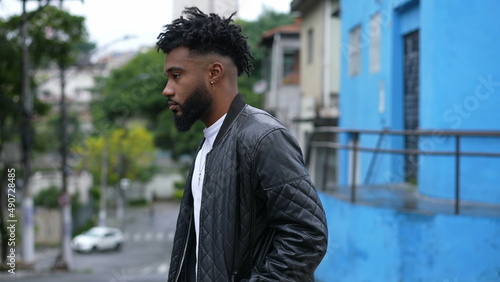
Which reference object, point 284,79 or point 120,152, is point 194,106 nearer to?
point 284,79

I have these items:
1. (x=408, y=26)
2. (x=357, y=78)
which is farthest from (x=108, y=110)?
(x=408, y=26)

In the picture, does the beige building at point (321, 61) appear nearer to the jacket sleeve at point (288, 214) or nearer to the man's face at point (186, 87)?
the man's face at point (186, 87)

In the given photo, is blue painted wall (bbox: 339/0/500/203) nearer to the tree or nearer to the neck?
the neck

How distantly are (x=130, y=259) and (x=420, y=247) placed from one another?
73.5 ft

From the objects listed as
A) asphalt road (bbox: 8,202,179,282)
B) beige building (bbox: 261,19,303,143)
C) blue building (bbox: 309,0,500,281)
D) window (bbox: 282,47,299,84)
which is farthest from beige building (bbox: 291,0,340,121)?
blue building (bbox: 309,0,500,281)

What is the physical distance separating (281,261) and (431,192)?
614 centimetres

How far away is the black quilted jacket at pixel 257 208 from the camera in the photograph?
2232 millimetres

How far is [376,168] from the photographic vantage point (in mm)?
10906

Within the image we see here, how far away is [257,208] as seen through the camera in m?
2.36

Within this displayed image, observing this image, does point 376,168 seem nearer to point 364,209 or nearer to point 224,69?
point 364,209

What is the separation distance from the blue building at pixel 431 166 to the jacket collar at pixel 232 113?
4226 millimetres

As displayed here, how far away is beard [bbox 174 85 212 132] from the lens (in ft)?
8.11

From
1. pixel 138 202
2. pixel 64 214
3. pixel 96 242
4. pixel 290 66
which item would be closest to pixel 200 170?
pixel 64 214

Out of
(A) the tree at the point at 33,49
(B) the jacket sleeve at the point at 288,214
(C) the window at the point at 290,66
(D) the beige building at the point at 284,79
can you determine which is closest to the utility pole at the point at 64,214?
(A) the tree at the point at 33,49
